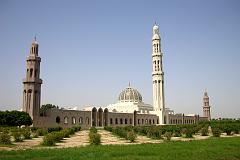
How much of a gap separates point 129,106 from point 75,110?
782 inches

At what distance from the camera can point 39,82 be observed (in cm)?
5434

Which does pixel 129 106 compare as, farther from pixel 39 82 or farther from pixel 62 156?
pixel 62 156

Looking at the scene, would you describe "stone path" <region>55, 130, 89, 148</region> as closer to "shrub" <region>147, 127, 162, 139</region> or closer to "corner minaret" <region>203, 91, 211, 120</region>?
"shrub" <region>147, 127, 162, 139</region>

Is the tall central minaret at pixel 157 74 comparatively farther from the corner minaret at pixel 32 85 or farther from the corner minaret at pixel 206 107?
the corner minaret at pixel 206 107

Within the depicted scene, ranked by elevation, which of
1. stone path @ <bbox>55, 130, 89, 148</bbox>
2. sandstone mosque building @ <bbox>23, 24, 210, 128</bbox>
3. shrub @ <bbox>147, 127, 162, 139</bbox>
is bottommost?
stone path @ <bbox>55, 130, 89, 148</bbox>

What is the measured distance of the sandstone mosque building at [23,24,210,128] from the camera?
53.3m

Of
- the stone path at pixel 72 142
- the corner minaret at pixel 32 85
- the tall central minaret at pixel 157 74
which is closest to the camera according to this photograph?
the stone path at pixel 72 142

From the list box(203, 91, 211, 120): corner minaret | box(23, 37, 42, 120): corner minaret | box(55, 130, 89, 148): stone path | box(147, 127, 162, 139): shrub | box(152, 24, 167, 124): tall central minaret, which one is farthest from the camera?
box(203, 91, 211, 120): corner minaret

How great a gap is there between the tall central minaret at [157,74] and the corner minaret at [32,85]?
29067 millimetres

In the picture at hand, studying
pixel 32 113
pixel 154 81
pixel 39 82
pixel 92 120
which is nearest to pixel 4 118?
pixel 32 113

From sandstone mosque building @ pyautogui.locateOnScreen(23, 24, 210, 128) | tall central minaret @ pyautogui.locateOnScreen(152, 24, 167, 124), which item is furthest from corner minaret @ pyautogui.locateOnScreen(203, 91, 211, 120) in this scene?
tall central minaret @ pyautogui.locateOnScreen(152, 24, 167, 124)

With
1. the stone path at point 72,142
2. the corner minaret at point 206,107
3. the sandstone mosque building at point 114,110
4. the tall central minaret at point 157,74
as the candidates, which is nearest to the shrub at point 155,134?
the stone path at point 72,142

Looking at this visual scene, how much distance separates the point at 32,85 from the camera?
175 ft

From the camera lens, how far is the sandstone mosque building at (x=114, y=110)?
175ft
